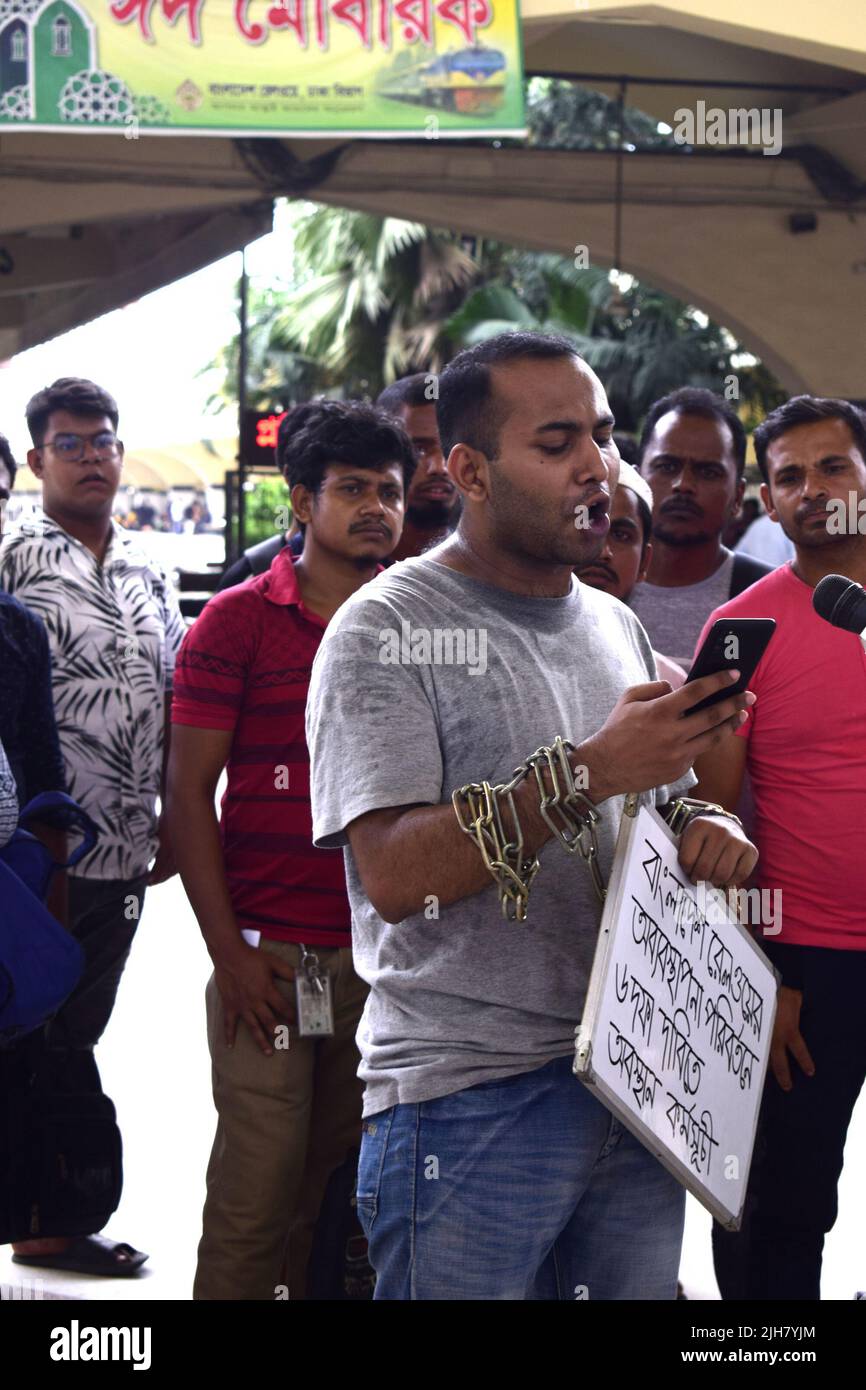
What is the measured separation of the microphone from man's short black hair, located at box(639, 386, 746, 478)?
214 centimetres

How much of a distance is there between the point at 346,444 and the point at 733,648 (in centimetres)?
162

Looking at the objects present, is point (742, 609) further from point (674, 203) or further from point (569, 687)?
point (674, 203)

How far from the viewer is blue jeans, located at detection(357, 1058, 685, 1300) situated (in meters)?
2.05

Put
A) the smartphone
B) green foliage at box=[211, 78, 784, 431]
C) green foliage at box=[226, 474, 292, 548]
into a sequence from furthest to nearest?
green foliage at box=[226, 474, 292, 548]
green foliage at box=[211, 78, 784, 431]
the smartphone

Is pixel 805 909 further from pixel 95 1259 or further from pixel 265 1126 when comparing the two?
pixel 95 1259

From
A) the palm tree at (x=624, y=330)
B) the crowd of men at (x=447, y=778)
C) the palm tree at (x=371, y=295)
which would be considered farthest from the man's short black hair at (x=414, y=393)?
the palm tree at (x=371, y=295)

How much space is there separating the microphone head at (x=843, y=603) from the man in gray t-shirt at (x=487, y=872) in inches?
10.8

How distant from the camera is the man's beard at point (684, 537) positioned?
4.03 metres

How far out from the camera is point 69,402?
4223 mm

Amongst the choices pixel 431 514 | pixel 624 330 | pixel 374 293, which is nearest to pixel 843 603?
pixel 431 514

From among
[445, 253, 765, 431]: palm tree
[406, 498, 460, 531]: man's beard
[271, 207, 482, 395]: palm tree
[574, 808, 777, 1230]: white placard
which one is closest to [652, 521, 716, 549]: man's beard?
[406, 498, 460, 531]: man's beard
